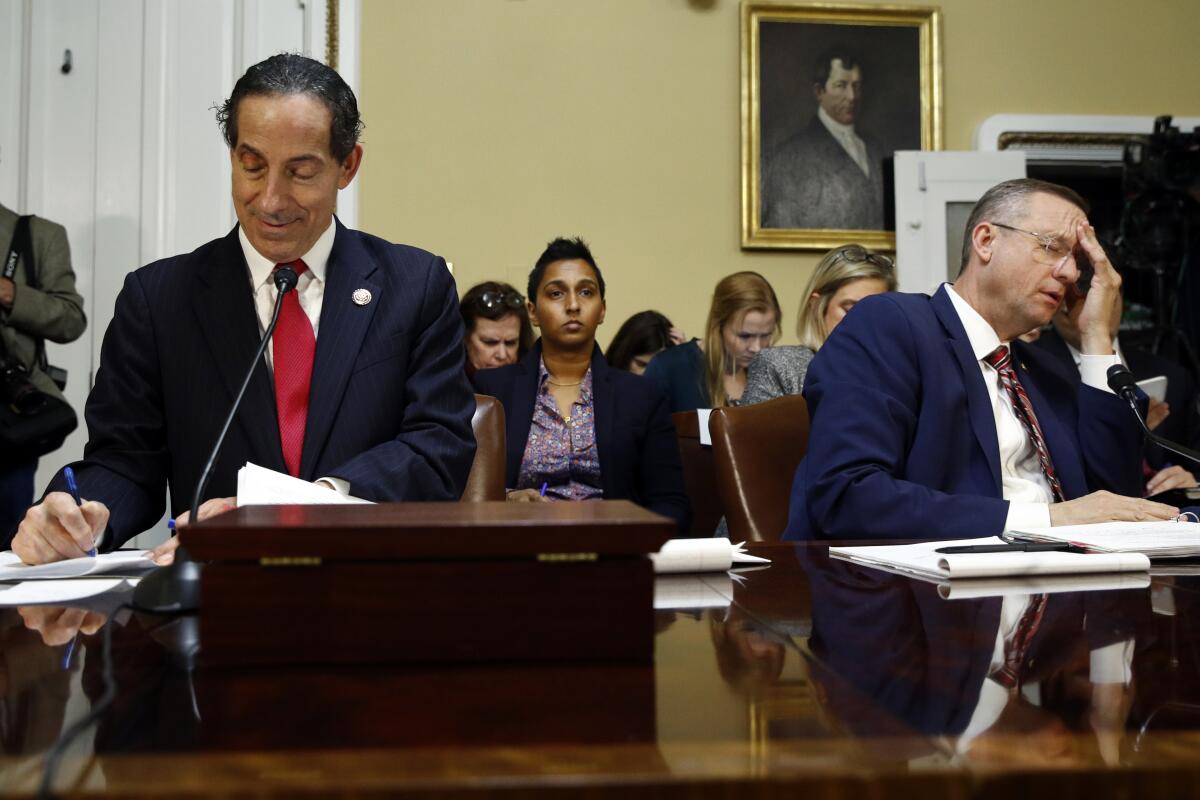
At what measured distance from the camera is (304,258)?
5.57ft

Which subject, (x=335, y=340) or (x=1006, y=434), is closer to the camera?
(x=335, y=340)

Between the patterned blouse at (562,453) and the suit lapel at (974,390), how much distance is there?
151cm

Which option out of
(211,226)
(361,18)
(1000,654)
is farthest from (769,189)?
(1000,654)

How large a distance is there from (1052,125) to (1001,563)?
4.86m

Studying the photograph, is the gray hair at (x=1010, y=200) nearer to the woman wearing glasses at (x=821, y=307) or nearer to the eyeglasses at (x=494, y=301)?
the woman wearing glasses at (x=821, y=307)

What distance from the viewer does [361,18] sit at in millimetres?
5035

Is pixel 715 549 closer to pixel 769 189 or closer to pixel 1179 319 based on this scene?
pixel 769 189

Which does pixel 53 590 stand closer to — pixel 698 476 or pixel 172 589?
pixel 172 589

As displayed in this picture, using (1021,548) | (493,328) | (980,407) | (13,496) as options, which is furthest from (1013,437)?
(13,496)

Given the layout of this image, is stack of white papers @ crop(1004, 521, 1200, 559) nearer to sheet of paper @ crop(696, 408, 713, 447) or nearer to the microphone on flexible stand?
the microphone on flexible stand

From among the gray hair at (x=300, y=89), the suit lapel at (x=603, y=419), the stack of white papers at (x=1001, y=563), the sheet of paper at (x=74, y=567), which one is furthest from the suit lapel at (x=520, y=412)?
the stack of white papers at (x=1001, y=563)

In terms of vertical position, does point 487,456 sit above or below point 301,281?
below

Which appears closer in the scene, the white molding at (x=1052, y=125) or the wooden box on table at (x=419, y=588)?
the wooden box on table at (x=419, y=588)

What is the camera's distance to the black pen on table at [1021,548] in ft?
4.00
